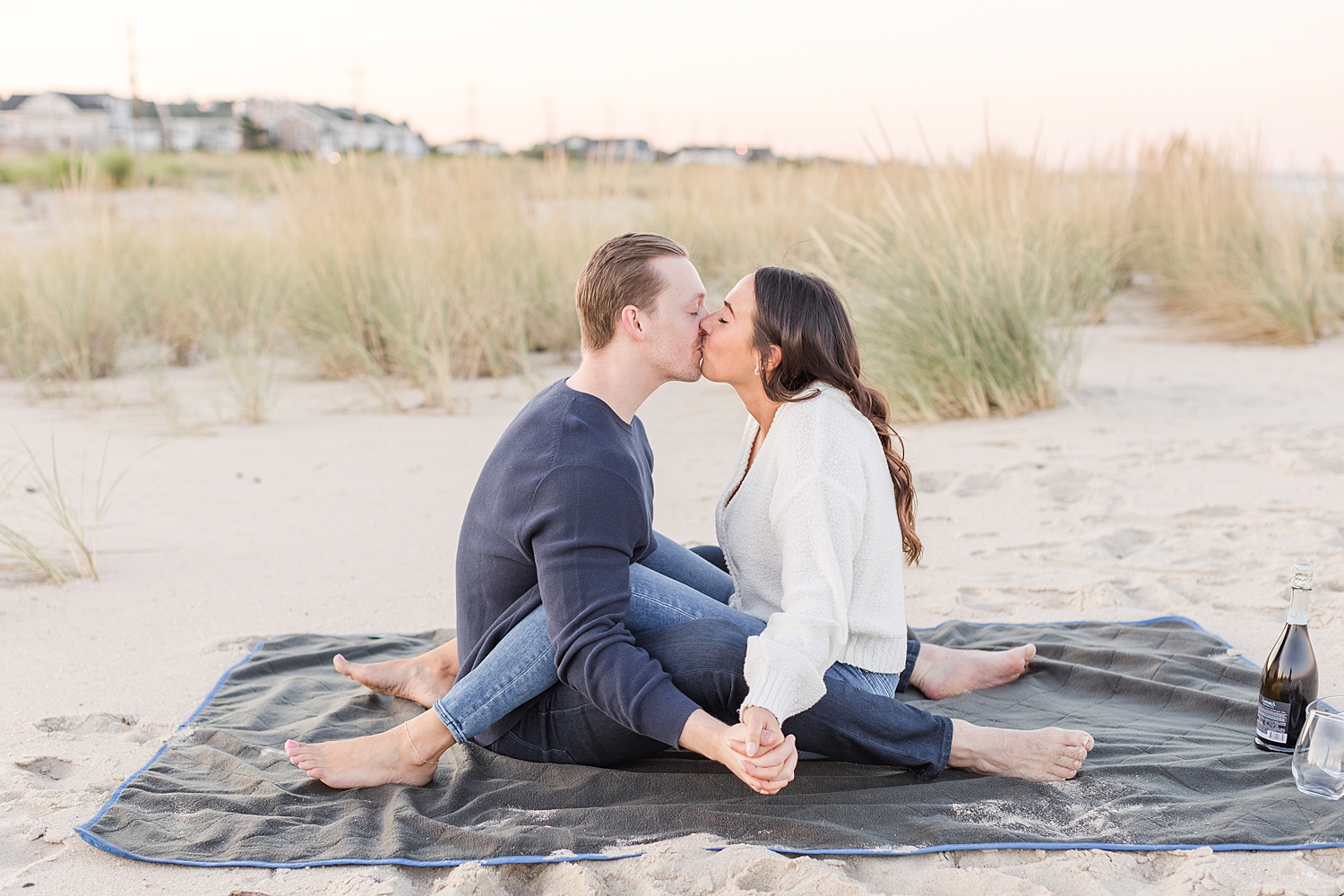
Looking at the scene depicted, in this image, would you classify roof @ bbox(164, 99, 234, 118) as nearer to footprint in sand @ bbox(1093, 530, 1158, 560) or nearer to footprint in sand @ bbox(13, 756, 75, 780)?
footprint in sand @ bbox(1093, 530, 1158, 560)

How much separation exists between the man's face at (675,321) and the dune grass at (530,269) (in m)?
2.68

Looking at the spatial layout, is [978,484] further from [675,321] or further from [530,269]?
[530,269]

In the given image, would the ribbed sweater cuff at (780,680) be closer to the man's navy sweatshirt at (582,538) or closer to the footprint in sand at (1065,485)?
the man's navy sweatshirt at (582,538)

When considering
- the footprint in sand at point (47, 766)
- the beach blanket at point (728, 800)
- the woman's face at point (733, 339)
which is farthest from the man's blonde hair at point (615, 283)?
the footprint in sand at point (47, 766)

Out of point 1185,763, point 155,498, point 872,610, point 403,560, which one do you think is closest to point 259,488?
point 155,498

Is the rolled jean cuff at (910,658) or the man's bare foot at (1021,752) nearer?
the man's bare foot at (1021,752)

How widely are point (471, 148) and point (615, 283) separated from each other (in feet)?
17.8

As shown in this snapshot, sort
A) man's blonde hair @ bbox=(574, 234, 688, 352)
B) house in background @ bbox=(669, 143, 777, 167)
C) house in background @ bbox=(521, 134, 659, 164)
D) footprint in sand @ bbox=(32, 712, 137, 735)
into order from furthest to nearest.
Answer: house in background @ bbox=(669, 143, 777, 167) < house in background @ bbox=(521, 134, 659, 164) < footprint in sand @ bbox=(32, 712, 137, 735) < man's blonde hair @ bbox=(574, 234, 688, 352)

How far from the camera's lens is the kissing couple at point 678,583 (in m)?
1.96

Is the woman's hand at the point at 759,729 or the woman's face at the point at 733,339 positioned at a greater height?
the woman's face at the point at 733,339

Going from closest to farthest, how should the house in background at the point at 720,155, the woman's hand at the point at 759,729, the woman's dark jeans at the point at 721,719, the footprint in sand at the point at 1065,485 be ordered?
the woman's hand at the point at 759,729 < the woman's dark jeans at the point at 721,719 < the footprint in sand at the point at 1065,485 < the house in background at the point at 720,155

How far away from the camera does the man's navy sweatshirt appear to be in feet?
6.35

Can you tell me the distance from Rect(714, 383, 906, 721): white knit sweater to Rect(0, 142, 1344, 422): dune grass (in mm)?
2785

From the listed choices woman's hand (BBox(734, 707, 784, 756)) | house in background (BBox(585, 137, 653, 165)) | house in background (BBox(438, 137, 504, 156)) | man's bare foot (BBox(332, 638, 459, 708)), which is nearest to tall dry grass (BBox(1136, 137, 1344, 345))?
house in background (BBox(585, 137, 653, 165))
